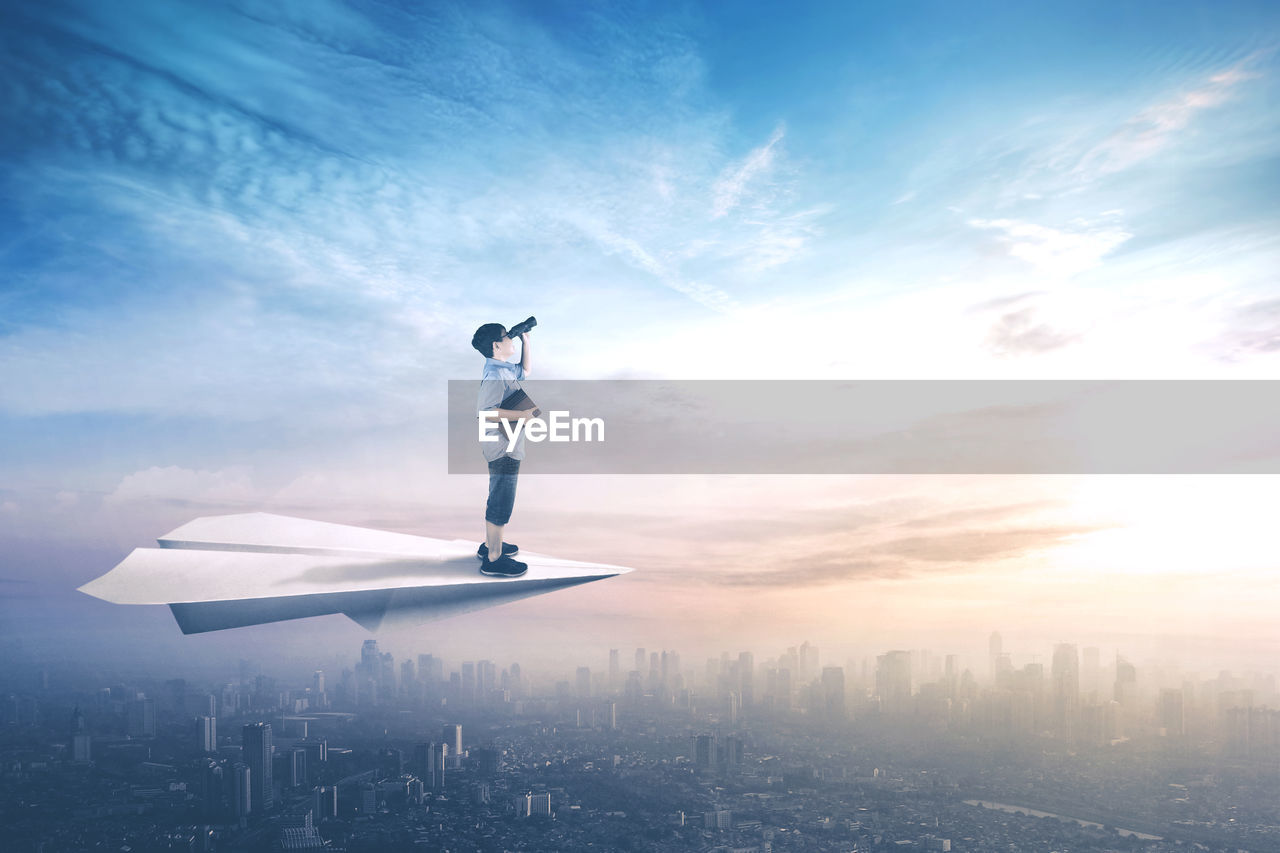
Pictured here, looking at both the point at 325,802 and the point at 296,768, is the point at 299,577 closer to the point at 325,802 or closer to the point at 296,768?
the point at 325,802

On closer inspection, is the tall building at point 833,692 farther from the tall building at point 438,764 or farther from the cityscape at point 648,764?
the tall building at point 438,764

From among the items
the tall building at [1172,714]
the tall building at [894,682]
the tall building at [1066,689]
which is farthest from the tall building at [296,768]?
the tall building at [1172,714]

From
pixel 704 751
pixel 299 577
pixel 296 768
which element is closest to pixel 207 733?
pixel 296 768

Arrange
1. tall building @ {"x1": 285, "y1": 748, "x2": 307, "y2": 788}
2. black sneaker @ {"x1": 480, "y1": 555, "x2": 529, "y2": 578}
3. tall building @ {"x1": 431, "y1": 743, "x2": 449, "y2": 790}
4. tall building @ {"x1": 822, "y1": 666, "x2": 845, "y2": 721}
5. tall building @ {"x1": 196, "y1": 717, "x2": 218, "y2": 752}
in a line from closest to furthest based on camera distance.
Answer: black sneaker @ {"x1": 480, "y1": 555, "x2": 529, "y2": 578} < tall building @ {"x1": 285, "y1": 748, "x2": 307, "y2": 788} < tall building @ {"x1": 431, "y1": 743, "x2": 449, "y2": 790} < tall building @ {"x1": 196, "y1": 717, "x2": 218, "y2": 752} < tall building @ {"x1": 822, "y1": 666, "x2": 845, "y2": 721}

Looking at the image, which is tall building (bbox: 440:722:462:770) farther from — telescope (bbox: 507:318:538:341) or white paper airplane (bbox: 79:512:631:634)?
telescope (bbox: 507:318:538:341)

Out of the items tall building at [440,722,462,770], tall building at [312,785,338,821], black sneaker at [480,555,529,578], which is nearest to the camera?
black sneaker at [480,555,529,578]

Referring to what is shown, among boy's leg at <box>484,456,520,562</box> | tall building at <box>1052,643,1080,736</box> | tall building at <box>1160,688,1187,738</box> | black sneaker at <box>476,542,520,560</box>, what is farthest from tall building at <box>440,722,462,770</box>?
tall building at <box>1160,688,1187,738</box>
